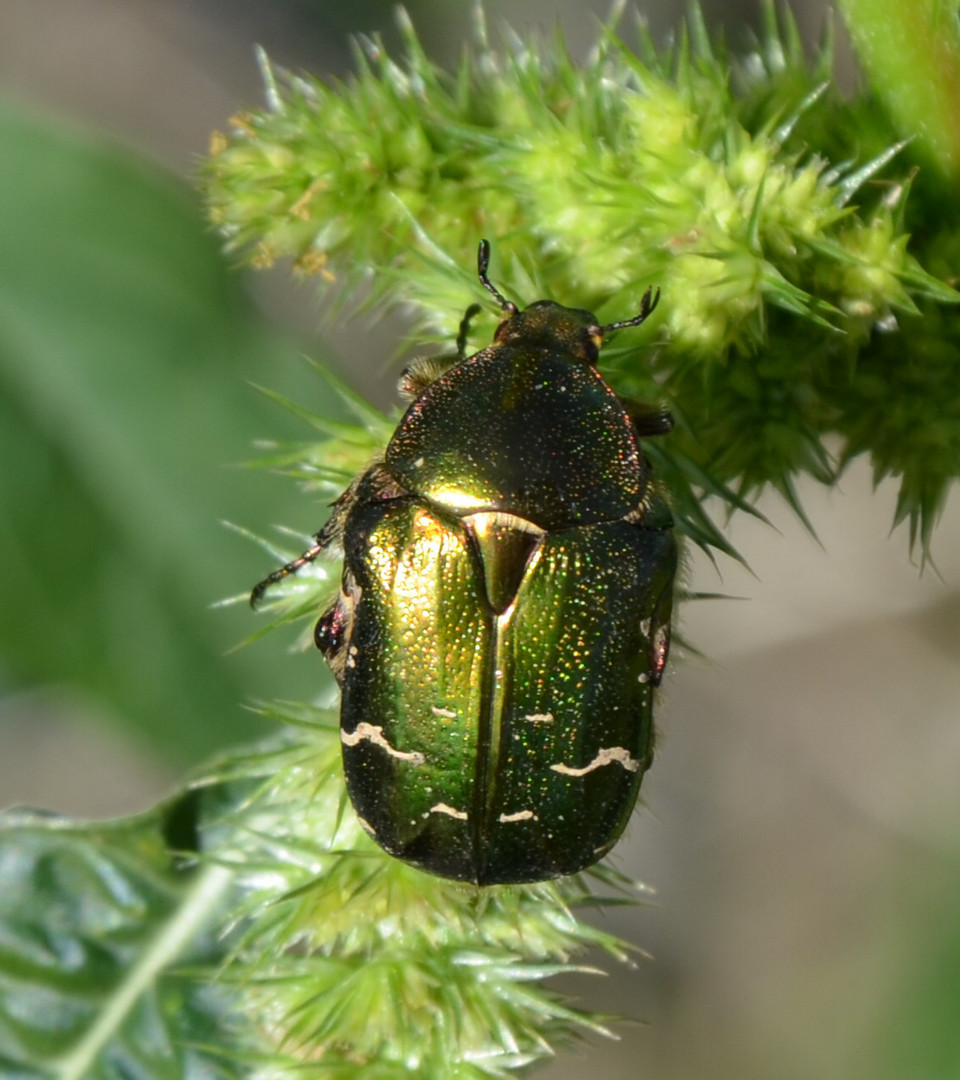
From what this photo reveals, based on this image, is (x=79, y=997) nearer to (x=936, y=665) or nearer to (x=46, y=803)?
(x=46, y=803)

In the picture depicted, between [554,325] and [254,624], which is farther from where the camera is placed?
[254,624]

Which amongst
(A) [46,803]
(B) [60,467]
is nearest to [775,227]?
(B) [60,467]

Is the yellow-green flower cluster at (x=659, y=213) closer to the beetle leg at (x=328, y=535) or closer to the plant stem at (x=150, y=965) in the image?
the beetle leg at (x=328, y=535)

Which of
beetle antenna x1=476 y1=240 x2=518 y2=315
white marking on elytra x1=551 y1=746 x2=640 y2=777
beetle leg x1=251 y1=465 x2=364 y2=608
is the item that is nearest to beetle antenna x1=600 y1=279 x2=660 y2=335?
beetle antenna x1=476 y1=240 x2=518 y2=315

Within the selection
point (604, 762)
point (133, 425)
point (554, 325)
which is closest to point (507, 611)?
point (604, 762)

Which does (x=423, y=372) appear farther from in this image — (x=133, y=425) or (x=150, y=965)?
(x=133, y=425)

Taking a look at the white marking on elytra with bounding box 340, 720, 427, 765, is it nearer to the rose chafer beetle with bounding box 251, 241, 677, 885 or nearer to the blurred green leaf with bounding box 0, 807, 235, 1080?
the rose chafer beetle with bounding box 251, 241, 677, 885

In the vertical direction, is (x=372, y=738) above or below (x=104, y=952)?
above
